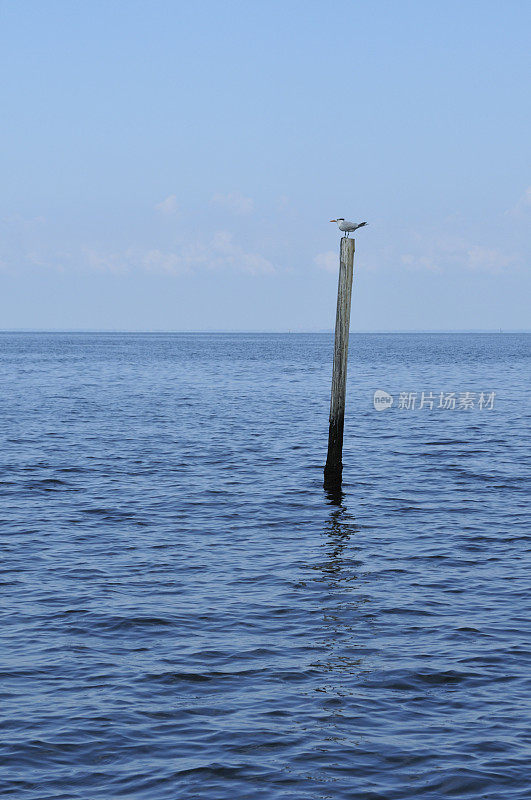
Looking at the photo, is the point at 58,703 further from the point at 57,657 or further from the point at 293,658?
the point at 293,658

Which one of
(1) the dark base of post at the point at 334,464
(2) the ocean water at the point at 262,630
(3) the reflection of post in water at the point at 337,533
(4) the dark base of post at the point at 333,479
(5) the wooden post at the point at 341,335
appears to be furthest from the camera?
(4) the dark base of post at the point at 333,479

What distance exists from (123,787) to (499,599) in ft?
23.6

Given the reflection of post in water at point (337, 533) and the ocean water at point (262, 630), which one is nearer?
the ocean water at point (262, 630)

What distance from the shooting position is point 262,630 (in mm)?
11867

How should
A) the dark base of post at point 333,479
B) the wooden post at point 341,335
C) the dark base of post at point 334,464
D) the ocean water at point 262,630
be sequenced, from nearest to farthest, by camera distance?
1. the ocean water at point 262,630
2. the wooden post at point 341,335
3. the dark base of post at point 334,464
4. the dark base of post at point 333,479

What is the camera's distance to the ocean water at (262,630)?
27.2 ft

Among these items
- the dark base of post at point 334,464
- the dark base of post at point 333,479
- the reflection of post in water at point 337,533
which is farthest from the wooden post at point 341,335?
the reflection of post in water at point 337,533

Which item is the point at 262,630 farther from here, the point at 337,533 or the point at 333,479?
the point at 333,479

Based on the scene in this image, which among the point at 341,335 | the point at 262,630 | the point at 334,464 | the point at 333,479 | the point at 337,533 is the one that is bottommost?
the point at 262,630

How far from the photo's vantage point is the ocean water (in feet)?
27.2

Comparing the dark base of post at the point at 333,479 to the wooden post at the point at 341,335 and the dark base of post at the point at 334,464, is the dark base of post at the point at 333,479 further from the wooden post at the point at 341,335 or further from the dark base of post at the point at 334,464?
the wooden post at the point at 341,335
